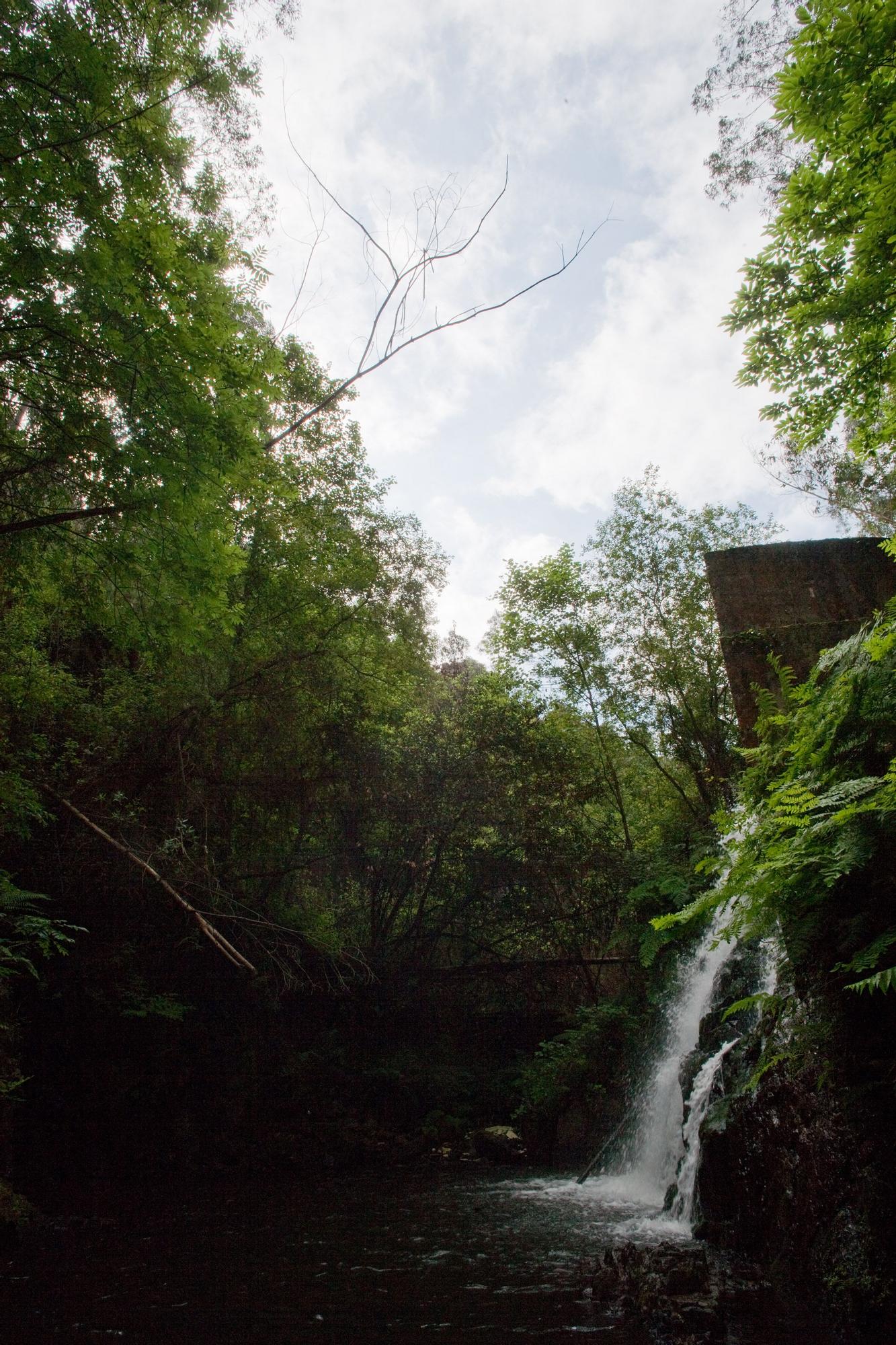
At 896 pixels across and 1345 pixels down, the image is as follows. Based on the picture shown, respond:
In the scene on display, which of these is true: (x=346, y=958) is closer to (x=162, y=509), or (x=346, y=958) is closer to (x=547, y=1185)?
(x=547, y=1185)

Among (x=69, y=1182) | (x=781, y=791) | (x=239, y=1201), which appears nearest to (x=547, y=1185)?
(x=239, y=1201)

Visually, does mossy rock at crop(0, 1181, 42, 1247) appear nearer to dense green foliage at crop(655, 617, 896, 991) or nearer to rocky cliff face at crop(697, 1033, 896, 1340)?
rocky cliff face at crop(697, 1033, 896, 1340)

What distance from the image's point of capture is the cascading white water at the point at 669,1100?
7199 millimetres

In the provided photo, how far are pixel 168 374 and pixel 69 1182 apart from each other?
9.39 metres

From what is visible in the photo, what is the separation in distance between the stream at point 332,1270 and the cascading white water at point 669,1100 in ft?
1.48

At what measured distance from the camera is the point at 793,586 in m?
10.7

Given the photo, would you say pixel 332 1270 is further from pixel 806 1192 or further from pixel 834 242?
pixel 834 242

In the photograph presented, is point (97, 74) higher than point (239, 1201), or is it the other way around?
point (97, 74)

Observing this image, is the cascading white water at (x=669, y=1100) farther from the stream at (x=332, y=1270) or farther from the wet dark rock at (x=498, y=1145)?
the wet dark rock at (x=498, y=1145)

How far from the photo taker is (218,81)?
6848 millimetres

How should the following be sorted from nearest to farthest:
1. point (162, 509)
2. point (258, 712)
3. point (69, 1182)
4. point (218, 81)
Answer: point (162, 509), point (218, 81), point (69, 1182), point (258, 712)

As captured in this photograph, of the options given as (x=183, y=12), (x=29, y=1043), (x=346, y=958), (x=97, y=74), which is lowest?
(x=29, y=1043)

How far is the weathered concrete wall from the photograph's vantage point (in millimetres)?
10422

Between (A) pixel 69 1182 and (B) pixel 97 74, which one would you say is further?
(A) pixel 69 1182
